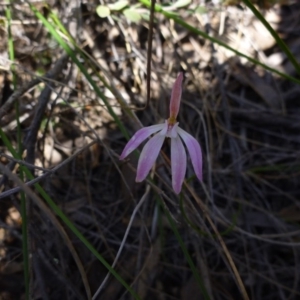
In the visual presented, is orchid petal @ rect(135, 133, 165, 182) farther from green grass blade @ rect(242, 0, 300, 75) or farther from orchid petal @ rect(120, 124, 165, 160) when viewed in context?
green grass blade @ rect(242, 0, 300, 75)

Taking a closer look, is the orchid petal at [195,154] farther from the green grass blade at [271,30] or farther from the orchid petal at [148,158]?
the green grass blade at [271,30]

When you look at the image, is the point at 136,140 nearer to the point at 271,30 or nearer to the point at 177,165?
the point at 177,165

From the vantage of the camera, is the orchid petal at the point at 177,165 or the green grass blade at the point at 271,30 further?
the green grass blade at the point at 271,30

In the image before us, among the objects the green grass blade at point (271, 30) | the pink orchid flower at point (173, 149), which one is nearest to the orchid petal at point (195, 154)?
the pink orchid flower at point (173, 149)

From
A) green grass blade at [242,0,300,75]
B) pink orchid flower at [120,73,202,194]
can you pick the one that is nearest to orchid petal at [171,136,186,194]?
pink orchid flower at [120,73,202,194]

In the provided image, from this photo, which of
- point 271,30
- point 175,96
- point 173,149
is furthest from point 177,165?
point 271,30

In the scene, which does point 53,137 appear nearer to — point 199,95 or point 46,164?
point 46,164

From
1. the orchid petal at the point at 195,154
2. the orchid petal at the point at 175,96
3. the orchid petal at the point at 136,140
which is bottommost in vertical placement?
the orchid petal at the point at 195,154

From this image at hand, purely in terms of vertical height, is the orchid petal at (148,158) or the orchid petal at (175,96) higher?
the orchid petal at (175,96)

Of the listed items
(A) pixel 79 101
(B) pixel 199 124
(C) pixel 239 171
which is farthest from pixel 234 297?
(A) pixel 79 101

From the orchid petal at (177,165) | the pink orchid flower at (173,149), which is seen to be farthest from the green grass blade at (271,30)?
the orchid petal at (177,165)
